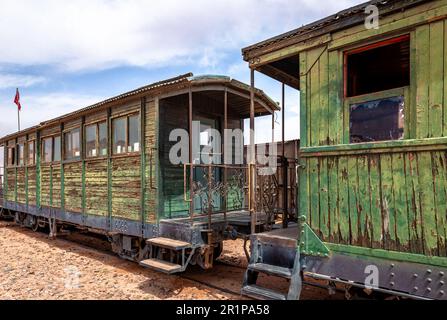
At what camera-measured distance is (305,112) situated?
3.99 meters

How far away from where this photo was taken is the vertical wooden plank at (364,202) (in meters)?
3.43

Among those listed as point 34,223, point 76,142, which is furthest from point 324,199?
point 34,223

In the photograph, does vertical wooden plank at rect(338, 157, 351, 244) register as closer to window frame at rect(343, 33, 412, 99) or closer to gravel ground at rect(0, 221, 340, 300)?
window frame at rect(343, 33, 412, 99)

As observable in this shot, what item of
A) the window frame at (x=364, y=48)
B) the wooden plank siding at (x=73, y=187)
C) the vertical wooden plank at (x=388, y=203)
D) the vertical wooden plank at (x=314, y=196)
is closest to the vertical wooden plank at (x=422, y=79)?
the window frame at (x=364, y=48)

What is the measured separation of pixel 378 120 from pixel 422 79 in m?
0.55

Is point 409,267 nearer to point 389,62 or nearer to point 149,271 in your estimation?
point 389,62

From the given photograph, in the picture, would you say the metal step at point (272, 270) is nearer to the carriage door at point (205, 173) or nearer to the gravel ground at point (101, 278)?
the gravel ground at point (101, 278)

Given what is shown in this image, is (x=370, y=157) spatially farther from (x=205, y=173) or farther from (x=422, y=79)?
(x=205, y=173)

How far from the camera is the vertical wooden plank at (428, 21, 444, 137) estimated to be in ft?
9.99

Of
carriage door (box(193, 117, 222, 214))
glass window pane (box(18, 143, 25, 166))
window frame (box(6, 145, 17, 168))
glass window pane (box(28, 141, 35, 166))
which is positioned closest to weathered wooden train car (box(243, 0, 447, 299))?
carriage door (box(193, 117, 222, 214))

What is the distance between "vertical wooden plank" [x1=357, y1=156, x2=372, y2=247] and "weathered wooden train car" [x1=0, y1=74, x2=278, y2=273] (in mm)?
2708

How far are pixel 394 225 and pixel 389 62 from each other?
2286 mm
